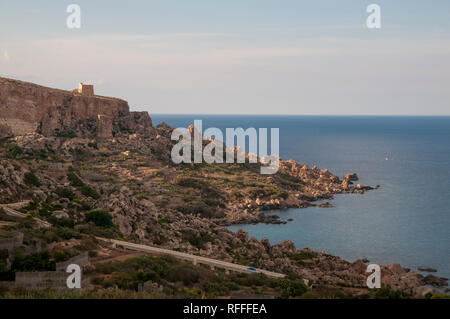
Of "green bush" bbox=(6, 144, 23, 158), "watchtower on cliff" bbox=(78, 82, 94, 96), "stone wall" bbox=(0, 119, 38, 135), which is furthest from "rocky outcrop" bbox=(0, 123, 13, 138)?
"watchtower on cliff" bbox=(78, 82, 94, 96)

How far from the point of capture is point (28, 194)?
126 ft

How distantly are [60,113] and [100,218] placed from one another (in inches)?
1758

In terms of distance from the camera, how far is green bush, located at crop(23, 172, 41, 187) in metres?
41.1

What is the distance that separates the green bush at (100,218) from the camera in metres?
38.4

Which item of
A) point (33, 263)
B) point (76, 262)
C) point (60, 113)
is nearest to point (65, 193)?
point (76, 262)

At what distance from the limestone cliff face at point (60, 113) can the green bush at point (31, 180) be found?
33.1 metres

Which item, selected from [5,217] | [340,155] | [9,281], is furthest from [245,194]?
[340,155]

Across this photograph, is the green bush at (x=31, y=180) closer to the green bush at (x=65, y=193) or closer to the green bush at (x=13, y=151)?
the green bush at (x=65, y=193)

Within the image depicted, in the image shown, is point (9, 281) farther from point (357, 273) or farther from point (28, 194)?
point (357, 273)

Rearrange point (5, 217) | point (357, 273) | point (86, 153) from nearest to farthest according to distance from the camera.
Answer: point (5, 217) < point (357, 273) < point (86, 153)

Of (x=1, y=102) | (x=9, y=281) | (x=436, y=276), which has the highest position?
(x=1, y=102)

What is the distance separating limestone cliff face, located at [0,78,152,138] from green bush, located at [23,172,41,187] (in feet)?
109

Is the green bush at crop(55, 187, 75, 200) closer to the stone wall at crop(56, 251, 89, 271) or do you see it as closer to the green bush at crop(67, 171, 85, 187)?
the green bush at crop(67, 171, 85, 187)
